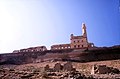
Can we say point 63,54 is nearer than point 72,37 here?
Yes

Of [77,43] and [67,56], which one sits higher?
[77,43]

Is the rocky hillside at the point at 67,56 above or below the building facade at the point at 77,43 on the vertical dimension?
below

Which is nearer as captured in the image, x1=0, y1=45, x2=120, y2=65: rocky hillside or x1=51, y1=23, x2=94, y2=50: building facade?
x1=0, y1=45, x2=120, y2=65: rocky hillside

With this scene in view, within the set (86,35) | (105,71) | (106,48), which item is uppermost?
(86,35)

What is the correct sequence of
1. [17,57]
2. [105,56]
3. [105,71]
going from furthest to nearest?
[17,57]
[105,56]
[105,71]

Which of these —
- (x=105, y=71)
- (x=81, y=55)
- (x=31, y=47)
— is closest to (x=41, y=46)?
(x=31, y=47)

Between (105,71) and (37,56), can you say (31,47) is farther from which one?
(105,71)

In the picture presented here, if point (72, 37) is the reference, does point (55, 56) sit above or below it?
below

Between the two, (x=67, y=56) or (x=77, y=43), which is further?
(x=77, y=43)

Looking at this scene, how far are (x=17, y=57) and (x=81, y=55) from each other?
12515mm

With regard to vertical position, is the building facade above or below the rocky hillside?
above

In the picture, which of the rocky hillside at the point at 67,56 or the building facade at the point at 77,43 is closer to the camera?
the rocky hillside at the point at 67,56

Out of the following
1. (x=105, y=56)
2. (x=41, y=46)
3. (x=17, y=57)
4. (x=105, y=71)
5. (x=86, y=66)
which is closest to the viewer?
(x=105, y=71)

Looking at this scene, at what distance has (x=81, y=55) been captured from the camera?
46031 mm
